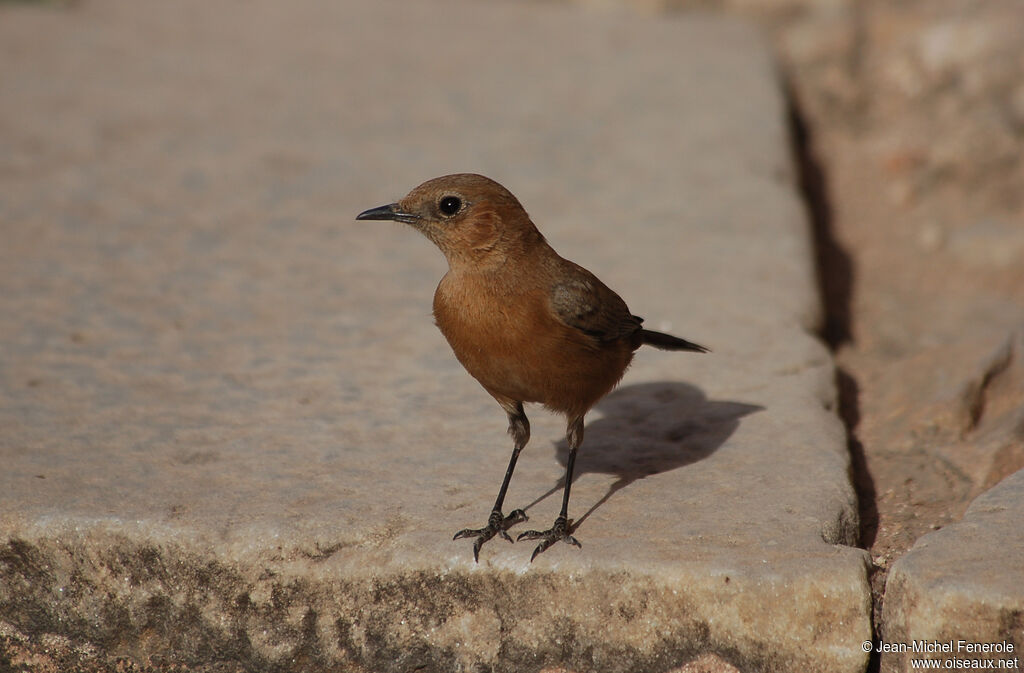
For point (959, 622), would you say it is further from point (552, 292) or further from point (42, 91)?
point (42, 91)

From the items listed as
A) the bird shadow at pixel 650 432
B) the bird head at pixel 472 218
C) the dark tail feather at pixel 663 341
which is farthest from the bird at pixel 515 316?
the bird shadow at pixel 650 432

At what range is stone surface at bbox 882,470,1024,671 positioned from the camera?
10.7 ft

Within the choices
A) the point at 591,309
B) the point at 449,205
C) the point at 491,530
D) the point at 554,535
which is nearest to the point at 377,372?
the point at 449,205

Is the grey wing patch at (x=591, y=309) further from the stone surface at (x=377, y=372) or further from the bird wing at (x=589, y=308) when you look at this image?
the stone surface at (x=377, y=372)

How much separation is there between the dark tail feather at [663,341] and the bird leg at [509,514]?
656 mm

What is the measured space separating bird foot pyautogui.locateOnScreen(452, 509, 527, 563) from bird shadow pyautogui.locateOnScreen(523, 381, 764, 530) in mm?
205

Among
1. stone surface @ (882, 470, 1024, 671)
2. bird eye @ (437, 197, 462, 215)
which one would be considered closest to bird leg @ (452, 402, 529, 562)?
bird eye @ (437, 197, 462, 215)

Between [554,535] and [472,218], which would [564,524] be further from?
[472,218]

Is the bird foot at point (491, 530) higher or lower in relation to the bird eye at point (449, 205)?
lower

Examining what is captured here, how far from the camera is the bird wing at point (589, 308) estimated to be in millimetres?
4113

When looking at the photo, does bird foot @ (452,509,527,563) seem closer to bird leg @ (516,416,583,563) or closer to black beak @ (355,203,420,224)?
bird leg @ (516,416,583,563)

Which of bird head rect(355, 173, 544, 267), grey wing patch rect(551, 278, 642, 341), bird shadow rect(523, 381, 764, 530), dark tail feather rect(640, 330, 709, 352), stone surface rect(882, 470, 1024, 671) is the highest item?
bird head rect(355, 173, 544, 267)

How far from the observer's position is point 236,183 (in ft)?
24.2

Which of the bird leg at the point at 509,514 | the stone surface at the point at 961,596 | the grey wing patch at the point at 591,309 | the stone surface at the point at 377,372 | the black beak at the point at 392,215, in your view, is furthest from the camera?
the black beak at the point at 392,215
